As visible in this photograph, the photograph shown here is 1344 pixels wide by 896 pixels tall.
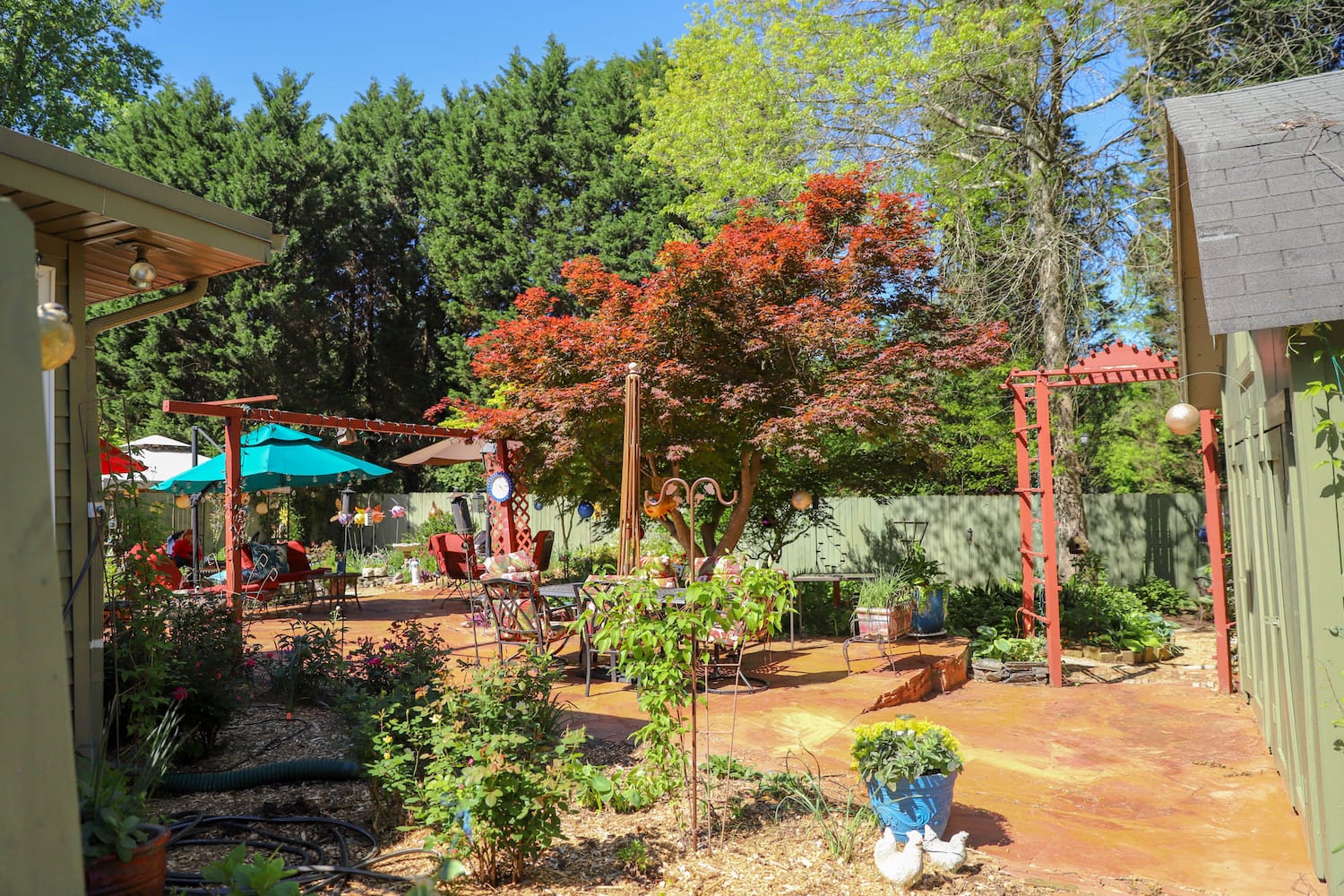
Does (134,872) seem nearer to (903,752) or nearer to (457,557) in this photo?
(903,752)

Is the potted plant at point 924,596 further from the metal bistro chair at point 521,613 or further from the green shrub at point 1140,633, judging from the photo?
the metal bistro chair at point 521,613

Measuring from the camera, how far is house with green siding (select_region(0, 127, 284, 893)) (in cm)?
136

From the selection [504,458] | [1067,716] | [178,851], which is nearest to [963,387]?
[504,458]

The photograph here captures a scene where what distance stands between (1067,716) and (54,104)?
20205mm

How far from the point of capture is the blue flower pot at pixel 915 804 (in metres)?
3.58

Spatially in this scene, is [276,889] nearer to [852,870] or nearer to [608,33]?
[852,870]

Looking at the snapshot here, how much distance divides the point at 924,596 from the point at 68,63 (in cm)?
1908

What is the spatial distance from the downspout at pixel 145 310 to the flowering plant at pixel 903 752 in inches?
142

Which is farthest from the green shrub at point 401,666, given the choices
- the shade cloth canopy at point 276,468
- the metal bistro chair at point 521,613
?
the shade cloth canopy at point 276,468

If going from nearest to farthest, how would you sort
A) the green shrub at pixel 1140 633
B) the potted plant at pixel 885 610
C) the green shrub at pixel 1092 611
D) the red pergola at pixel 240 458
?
the potted plant at pixel 885 610 → the green shrub at pixel 1140 633 → the green shrub at pixel 1092 611 → the red pergola at pixel 240 458

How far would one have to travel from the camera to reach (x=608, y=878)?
3.15m

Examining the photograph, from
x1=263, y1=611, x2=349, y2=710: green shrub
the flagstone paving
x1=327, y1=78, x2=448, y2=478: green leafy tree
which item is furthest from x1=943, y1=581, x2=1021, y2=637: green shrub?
x1=327, y1=78, x2=448, y2=478: green leafy tree

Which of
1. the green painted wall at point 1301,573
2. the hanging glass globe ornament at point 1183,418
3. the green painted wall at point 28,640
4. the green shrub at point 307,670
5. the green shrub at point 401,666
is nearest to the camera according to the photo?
the green painted wall at point 28,640

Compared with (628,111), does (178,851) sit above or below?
below
